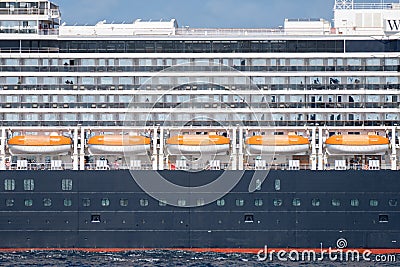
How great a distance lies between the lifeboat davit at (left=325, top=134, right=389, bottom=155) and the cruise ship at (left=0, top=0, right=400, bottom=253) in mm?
56

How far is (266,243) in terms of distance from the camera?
52.6 metres

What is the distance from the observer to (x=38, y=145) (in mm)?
53500

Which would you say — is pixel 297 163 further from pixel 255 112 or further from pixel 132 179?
pixel 132 179

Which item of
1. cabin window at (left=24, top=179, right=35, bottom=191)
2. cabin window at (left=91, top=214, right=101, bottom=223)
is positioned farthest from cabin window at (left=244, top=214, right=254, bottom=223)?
cabin window at (left=24, top=179, right=35, bottom=191)

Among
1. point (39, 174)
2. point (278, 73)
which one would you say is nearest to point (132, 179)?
point (39, 174)

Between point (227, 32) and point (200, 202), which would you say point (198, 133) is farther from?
point (227, 32)

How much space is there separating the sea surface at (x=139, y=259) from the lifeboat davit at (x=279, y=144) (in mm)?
4333

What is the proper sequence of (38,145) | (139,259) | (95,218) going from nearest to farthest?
1. (139,259)
2. (95,218)
3. (38,145)

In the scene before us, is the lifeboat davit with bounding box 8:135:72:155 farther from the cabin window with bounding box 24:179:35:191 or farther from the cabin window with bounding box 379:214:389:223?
the cabin window with bounding box 379:214:389:223

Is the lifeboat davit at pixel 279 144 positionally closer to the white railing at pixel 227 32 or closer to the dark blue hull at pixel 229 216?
the dark blue hull at pixel 229 216

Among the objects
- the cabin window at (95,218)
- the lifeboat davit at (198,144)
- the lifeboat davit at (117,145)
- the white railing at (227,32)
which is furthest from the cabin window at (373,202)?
the cabin window at (95,218)

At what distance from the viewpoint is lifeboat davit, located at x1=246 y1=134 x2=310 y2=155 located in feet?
175

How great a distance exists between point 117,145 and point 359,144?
379 inches

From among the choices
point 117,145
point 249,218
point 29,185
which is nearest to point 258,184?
→ point 249,218
